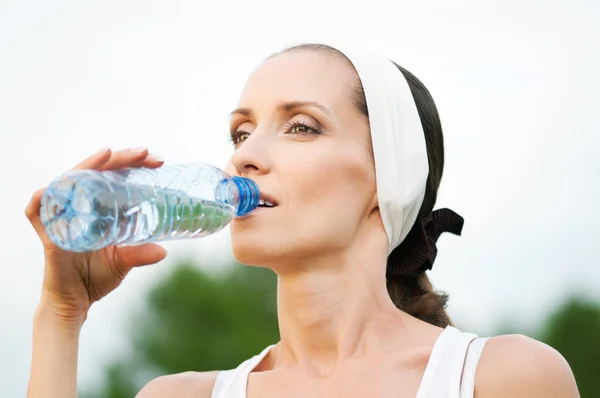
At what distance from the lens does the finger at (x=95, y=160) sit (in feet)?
10.7

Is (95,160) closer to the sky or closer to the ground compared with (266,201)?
closer to the sky

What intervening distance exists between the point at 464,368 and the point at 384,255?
2.06ft

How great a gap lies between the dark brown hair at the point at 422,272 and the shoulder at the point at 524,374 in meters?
0.78

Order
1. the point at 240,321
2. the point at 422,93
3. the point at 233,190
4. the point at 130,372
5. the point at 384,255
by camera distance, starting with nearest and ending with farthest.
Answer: the point at 233,190 < the point at 384,255 < the point at 422,93 < the point at 130,372 < the point at 240,321

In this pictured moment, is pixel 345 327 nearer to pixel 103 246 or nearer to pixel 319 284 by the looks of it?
pixel 319 284

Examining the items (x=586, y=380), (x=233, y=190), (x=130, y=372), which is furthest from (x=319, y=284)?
(x=586, y=380)

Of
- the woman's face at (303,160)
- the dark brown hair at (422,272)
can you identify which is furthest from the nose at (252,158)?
the dark brown hair at (422,272)

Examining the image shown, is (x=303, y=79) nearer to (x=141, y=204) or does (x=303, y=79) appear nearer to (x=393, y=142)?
(x=393, y=142)

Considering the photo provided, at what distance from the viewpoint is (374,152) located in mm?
3916

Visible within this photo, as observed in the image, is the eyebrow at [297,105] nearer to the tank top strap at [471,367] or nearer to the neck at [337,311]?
the neck at [337,311]

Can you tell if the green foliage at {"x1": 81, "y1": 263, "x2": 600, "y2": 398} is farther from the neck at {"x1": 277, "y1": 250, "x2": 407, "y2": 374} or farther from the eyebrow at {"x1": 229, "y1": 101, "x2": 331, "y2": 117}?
the eyebrow at {"x1": 229, "y1": 101, "x2": 331, "y2": 117}

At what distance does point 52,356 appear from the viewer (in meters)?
3.56

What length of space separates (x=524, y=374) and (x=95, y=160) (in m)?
1.74

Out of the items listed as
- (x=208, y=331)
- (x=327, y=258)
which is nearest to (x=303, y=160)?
(x=327, y=258)
